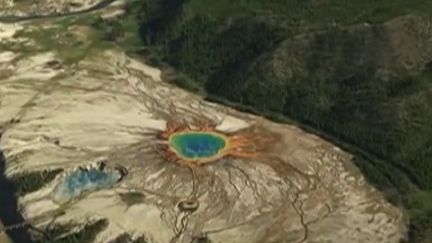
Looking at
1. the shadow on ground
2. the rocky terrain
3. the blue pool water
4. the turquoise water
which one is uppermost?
the rocky terrain

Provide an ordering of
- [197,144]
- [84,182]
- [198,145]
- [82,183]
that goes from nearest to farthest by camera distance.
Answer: [82,183] < [84,182] < [198,145] < [197,144]

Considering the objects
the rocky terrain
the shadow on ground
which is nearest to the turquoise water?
the shadow on ground

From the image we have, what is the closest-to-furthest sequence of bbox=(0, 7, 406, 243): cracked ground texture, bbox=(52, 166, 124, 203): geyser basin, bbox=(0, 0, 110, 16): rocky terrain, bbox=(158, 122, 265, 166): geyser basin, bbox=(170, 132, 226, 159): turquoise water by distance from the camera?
bbox=(0, 7, 406, 243): cracked ground texture < bbox=(52, 166, 124, 203): geyser basin < bbox=(158, 122, 265, 166): geyser basin < bbox=(170, 132, 226, 159): turquoise water < bbox=(0, 0, 110, 16): rocky terrain

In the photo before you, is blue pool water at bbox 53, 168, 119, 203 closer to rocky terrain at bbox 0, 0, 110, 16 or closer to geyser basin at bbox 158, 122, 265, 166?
geyser basin at bbox 158, 122, 265, 166

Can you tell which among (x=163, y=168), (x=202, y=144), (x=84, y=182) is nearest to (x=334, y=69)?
(x=202, y=144)

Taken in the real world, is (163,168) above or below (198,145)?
below

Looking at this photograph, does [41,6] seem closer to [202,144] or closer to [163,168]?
[202,144]

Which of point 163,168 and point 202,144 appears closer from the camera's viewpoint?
point 163,168
